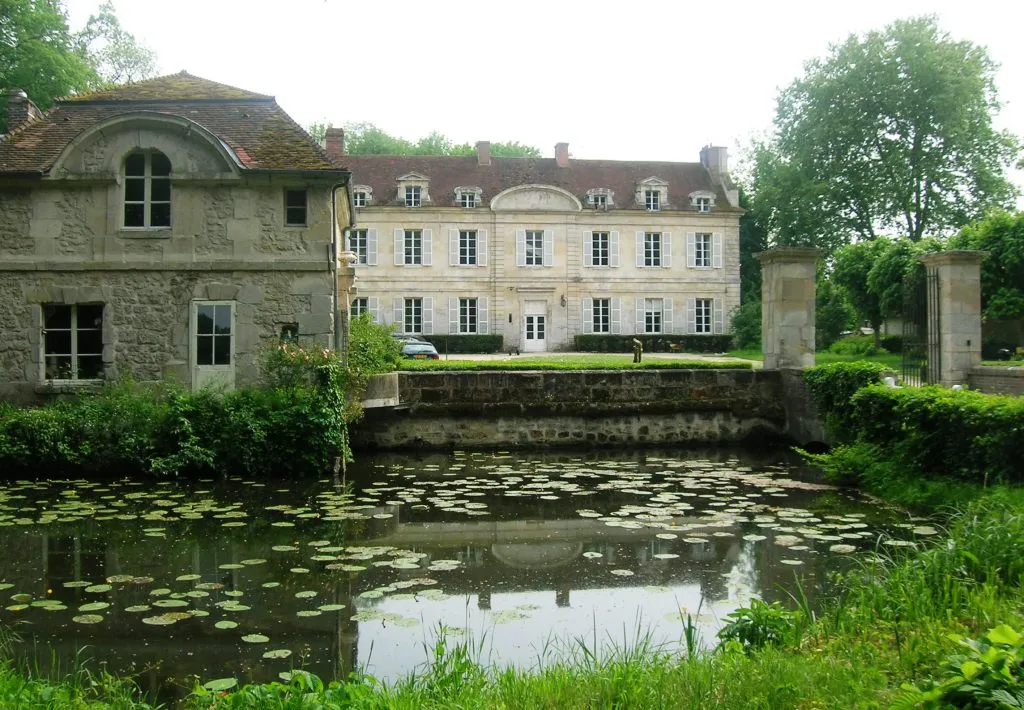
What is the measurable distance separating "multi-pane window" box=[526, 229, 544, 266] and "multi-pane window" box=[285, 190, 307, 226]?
24.2 metres

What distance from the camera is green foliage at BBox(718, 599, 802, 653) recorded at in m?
4.55

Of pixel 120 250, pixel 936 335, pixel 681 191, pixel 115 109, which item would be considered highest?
pixel 681 191

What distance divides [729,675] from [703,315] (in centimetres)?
3564

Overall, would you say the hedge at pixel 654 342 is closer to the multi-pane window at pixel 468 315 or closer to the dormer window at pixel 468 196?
the multi-pane window at pixel 468 315

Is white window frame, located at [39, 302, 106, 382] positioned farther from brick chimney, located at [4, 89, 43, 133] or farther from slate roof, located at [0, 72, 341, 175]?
brick chimney, located at [4, 89, 43, 133]

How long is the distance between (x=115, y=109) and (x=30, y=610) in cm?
1081

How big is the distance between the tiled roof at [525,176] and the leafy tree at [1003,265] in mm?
16938

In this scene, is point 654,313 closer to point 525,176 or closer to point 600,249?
point 600,249

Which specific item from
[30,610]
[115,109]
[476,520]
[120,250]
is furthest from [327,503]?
[115,109]

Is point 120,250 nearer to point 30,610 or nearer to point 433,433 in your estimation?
point 433,433

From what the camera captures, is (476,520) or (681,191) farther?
(681,191)

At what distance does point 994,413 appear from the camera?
8.17m

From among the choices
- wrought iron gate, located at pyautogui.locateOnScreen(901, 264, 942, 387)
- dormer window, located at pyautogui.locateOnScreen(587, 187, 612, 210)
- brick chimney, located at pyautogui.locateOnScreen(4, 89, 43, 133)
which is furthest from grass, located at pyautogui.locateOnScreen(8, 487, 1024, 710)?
dormer window, located at pyautogui.locateOnScreen(587, 187, 612, 210)

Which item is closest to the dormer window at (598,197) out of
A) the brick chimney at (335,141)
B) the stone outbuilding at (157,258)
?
the brick chimney at (335,141)
